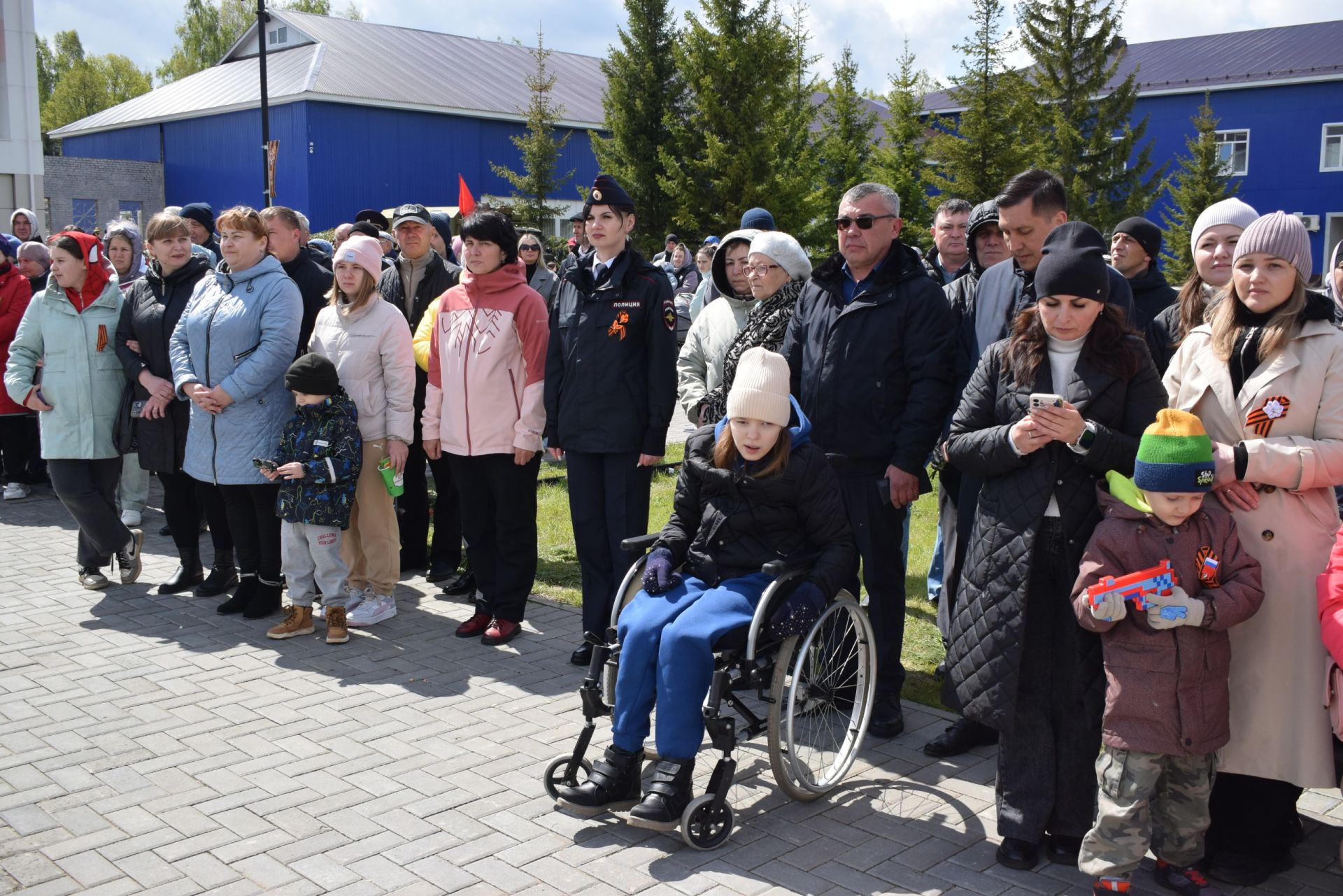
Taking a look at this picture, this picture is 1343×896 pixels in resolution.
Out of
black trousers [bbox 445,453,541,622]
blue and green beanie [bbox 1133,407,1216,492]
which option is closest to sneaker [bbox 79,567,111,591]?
black trousers [bbox 445,453,541,622]

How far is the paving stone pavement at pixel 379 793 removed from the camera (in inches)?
150

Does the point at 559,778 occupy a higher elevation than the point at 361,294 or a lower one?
lower

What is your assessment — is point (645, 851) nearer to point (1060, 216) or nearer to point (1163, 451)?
point (1163, 451)

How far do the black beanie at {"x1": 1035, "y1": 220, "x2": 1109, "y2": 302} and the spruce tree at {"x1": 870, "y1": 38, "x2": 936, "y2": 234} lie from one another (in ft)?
90.5

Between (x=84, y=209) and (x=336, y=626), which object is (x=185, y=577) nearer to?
(x=336, y=626)

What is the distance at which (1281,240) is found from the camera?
3.67 m

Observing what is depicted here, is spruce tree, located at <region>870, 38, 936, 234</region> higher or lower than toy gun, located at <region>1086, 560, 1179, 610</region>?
higher

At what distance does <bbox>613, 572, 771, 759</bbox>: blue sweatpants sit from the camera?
405 centimetres

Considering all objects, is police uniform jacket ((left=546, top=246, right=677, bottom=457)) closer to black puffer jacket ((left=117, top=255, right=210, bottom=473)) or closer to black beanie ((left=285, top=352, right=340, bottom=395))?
black beanie ((left=285, top=352, right=340, bottom=395))

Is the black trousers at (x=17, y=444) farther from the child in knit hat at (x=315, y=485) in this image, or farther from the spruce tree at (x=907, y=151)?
the spruce tree at (x=907, y=151)

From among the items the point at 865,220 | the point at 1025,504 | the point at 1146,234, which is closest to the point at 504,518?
the point at 865,220

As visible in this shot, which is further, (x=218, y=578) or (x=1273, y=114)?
(x=1273, y=114)

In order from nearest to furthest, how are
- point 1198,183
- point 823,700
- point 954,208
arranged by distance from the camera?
point 823,700, point 954,208, point 1198,183

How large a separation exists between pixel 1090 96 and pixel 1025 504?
121 ft
